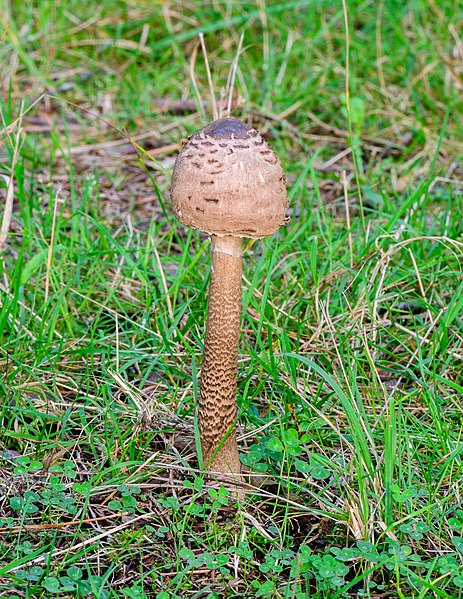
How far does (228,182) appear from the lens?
7.52ft

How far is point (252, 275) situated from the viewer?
373 cm

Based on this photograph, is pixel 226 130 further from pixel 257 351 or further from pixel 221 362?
pixel 257 351

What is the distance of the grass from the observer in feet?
7.99

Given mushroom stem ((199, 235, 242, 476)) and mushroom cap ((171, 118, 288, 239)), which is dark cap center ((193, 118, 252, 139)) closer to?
mushroom cap ((171, 118, 288, 239))

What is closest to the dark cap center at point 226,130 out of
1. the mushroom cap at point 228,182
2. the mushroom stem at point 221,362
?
the mushroom cap at point 228,182

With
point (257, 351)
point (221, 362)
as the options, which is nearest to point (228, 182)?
point (221, 362)

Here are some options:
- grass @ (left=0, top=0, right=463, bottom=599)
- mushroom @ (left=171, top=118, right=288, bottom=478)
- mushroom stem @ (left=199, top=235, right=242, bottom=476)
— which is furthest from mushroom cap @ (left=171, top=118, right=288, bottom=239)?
grass @ (left=0, top=0, right=463, bottom=599)

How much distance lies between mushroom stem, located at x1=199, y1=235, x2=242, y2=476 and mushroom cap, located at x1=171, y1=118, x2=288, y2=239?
0.16m

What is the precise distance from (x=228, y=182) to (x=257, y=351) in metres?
1.17

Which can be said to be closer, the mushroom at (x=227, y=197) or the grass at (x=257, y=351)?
the mushroom at (x=227, y=197)

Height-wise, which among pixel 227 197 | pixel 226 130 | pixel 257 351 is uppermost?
pixel 226 130

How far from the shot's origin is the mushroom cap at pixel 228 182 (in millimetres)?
2301

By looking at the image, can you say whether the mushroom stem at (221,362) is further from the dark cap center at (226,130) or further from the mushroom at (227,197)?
the dark cap center at (226,130)

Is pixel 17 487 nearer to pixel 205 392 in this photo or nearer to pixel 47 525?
pixel 47 525
